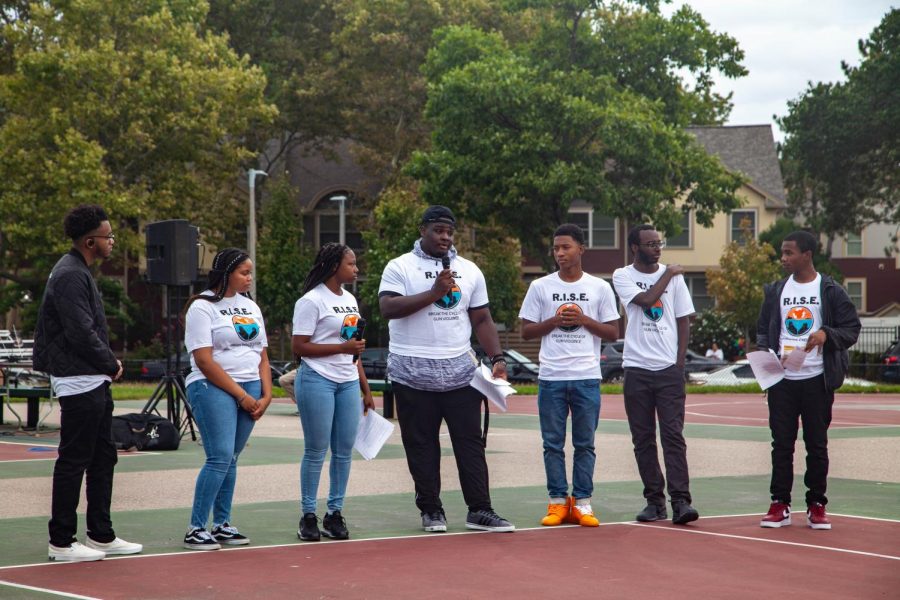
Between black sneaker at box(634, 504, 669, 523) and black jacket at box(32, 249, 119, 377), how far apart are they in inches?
146

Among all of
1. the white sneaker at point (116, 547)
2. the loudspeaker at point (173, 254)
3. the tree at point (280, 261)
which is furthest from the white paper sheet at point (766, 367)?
the tree at point (280, 261)

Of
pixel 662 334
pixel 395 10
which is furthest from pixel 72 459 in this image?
pixel 395 10

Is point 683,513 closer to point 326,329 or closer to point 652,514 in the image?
point 652,514

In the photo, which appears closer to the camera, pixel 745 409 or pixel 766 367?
pixel 766 367

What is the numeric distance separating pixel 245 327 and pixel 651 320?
9.40 ft

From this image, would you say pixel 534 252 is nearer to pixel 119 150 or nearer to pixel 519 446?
pixel 119 150

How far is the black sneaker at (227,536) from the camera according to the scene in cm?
814

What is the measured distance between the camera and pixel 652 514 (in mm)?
9250

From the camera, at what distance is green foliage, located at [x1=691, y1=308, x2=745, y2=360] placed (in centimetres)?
4956

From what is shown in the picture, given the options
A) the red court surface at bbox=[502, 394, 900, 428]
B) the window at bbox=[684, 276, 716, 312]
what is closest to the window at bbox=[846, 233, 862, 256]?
the window at bbox=[684, 276, 716, 312]

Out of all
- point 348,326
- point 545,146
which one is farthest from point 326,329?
point 545,146

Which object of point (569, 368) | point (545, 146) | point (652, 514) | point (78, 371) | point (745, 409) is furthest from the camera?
point (545, 146)

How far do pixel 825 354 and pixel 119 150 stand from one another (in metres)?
36.7

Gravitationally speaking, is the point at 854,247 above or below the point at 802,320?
above
